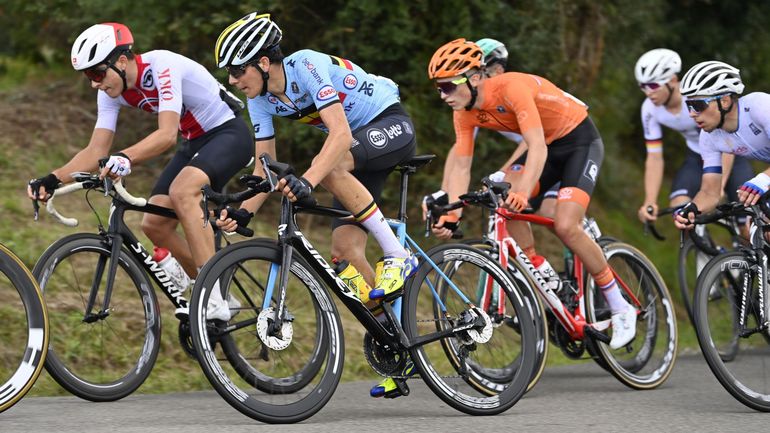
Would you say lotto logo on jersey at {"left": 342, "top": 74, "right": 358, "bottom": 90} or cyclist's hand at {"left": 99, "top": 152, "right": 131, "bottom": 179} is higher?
lotto logo on jersey at {"left": 342, "top": 74, "right": 358, "bottom": 90}

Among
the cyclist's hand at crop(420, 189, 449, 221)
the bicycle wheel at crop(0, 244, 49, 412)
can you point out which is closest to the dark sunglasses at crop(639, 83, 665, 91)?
the cyclist's hand at crop(420, 189, 449, 221)

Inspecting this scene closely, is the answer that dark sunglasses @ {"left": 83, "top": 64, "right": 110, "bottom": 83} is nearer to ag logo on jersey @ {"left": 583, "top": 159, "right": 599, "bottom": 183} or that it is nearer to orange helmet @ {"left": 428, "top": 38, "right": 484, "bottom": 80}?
orange helmet @ {"left": 428, "top": 38, "right": 484, "bottom": 80}

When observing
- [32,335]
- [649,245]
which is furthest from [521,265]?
[649,245]

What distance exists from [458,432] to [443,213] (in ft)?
5.32

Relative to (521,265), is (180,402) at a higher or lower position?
lower

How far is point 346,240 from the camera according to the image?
20.7 feet

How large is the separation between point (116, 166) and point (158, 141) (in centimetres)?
33

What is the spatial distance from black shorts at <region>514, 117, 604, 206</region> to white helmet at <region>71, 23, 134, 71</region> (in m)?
2.86

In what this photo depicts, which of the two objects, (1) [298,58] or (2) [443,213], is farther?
(2) [443,213]

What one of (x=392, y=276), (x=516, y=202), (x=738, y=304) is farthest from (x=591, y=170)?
(x=392, y=276)

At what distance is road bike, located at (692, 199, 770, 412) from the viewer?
638 centimetres

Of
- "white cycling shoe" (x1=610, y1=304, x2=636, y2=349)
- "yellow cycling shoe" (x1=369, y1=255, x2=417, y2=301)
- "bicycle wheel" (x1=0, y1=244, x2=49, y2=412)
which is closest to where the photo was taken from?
"bicycle wheel" (x1=0, y1=244, x2=49, y2=412)

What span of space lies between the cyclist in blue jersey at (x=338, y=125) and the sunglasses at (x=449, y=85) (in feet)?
1.78

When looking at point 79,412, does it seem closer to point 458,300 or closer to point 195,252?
point 195,252
